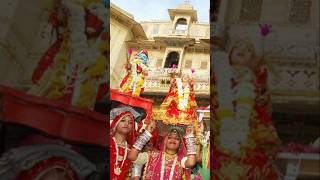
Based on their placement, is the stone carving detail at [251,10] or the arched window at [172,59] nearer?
the stone carving detail at [251,10]

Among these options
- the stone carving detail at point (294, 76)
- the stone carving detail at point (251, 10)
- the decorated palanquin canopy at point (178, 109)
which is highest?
the stone carving detail at point (251, 10)

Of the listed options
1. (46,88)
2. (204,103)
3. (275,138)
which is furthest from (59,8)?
(204,103)

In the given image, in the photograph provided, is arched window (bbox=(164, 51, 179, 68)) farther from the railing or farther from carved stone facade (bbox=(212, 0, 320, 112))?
carved stone facade (bbox=(212, 0, 320, 112))

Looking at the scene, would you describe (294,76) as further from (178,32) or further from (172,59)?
(178,32)

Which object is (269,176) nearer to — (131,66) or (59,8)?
(59,8)

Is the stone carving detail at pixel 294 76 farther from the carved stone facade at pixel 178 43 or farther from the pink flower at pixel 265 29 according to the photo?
the carved stone facade at pixel 178 43

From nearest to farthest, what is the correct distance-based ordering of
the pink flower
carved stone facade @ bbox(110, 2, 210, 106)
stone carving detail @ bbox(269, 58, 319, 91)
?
stone carving detail @ bbox(269, 58, 319, 91), the pink flower, carved stone facade @ bbox(110, 2, 210, 106)

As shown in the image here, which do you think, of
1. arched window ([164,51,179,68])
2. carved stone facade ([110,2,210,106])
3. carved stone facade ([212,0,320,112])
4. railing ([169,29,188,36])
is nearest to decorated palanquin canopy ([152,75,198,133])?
carved stone facade ([212,0,320,112])

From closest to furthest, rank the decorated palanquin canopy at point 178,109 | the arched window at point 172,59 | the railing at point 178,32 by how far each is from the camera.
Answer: the decorated palanquin canopy at point 178,109
the arched window at point 172,59
the railing at point 178,32

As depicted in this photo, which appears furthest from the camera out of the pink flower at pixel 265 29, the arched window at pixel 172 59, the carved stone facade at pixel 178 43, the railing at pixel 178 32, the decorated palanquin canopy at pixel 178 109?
the railing at pixel 178 32

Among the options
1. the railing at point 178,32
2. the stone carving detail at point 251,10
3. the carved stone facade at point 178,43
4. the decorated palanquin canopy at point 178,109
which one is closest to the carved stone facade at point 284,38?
the stone carving detail at point 251,10

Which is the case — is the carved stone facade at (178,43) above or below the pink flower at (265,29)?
above

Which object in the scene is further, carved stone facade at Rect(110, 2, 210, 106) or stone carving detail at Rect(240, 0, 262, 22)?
carved stone facade at Rect(110, 2, 210, 106)

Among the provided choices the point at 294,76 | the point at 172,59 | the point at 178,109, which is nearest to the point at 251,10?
the point at 294,76
